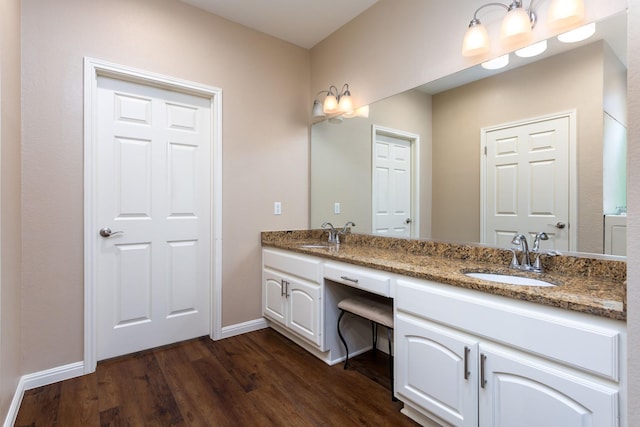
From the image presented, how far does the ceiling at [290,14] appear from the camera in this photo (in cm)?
236

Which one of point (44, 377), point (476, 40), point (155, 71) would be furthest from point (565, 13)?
point (44, 377)

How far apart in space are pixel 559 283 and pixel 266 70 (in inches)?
102

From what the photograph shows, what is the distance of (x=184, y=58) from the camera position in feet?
7.79

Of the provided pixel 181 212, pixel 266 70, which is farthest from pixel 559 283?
pixel 266 70

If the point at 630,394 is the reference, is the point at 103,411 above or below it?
below

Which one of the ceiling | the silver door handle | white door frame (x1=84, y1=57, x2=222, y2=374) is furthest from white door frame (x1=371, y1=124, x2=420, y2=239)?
the silver door handle

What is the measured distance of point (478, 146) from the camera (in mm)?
1874

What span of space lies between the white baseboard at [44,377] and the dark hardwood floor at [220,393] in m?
0.04

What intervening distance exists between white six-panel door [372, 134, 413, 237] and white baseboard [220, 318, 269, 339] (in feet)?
4.20

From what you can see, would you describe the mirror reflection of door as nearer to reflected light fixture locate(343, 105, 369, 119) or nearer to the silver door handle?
reflected light fixture locate(343, 105, 369, 119)

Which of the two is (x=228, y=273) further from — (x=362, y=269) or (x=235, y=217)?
(x=362, y=269)

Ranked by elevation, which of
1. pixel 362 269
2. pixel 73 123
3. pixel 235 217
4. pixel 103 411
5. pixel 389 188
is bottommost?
pixel 103 411

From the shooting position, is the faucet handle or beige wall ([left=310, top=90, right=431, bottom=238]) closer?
the faucet handle

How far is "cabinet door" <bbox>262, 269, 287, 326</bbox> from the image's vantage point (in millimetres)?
2469
